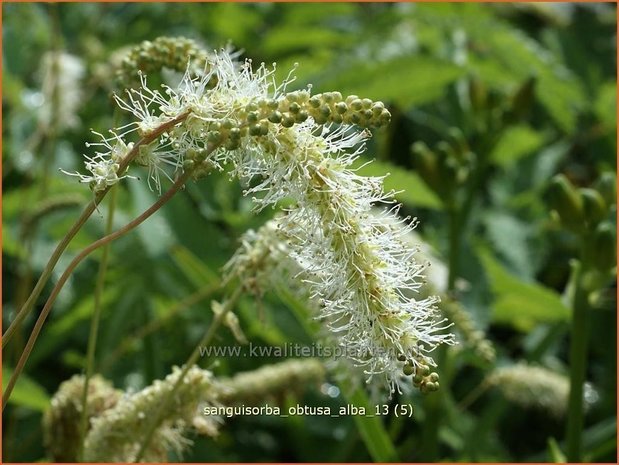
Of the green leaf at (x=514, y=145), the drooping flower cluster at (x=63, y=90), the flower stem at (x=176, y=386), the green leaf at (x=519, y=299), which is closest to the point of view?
the flower stem at (x=176, y=386)

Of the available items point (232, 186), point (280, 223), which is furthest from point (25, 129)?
point (280, 223)

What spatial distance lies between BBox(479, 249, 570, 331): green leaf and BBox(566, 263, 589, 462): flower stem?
11cm

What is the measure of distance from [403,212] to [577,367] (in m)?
0.79

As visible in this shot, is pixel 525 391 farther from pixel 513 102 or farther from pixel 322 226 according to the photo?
pixel 322 226

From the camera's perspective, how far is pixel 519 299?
5.67 ft

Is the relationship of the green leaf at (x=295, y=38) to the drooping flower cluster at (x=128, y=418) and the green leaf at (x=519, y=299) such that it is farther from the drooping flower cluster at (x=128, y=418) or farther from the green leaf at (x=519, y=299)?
the drooping flower cluster at (x=128, y=418)

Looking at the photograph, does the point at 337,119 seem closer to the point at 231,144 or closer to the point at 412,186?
the point at 231,144

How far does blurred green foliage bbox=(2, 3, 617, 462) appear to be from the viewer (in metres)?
1.61

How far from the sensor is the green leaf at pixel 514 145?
7.30 feet

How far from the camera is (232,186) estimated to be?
1.88 meters

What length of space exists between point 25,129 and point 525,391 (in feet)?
3.91

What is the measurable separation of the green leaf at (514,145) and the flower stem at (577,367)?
80cm

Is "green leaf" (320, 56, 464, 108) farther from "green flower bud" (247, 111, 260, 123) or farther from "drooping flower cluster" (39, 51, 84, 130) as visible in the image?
"green flower bud" (247, 111, 260, 123)

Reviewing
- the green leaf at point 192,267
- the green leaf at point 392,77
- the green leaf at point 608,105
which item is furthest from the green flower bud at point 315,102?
the green leaf at point 608,105
